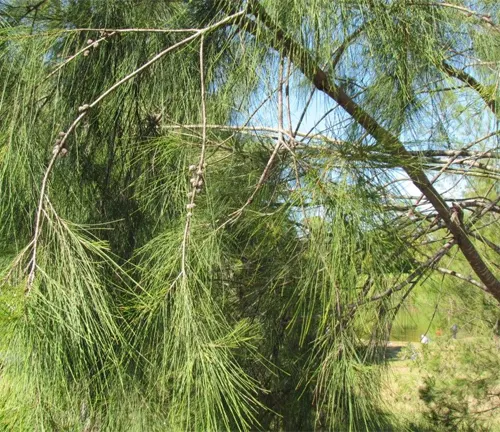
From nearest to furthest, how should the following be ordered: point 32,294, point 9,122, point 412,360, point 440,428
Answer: point 32,294
point 9,122
point 440,428
point 412,360

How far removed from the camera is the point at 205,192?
102cm

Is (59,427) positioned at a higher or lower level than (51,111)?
lower

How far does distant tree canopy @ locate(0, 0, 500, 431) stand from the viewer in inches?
27.3

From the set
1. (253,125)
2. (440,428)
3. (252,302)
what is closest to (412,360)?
(440,428)

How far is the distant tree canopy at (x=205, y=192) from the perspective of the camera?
694 millimetres

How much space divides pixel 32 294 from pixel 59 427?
0.23 meters

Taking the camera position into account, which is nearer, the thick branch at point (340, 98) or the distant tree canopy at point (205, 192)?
the distant tree canopy at point (205, 192)

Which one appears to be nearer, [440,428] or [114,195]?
[114,195]

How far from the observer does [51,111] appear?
3.15ft

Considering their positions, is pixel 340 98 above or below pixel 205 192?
above

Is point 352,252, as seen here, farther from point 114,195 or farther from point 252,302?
point 114,195

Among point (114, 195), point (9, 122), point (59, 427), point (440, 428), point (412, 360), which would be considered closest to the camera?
point (59, 427)

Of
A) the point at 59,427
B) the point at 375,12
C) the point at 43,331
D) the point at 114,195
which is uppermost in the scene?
the point at 375,12

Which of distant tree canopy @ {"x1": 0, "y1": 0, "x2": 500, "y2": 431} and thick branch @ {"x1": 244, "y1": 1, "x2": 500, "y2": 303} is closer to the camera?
distant tree canopy @ {"x1": 0, "y1": 0, "x2": 500, "y2": 431}
